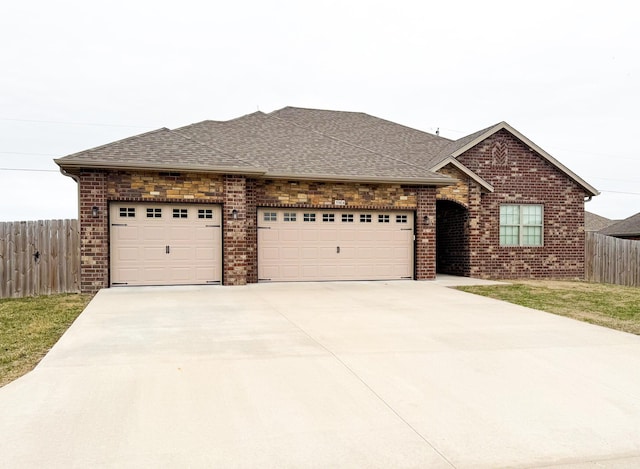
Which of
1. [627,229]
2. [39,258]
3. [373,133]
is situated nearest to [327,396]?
[39,258]

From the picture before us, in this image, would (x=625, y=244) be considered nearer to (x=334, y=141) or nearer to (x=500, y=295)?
(x=500, y=295)

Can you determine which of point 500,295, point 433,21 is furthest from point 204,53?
point 500,295

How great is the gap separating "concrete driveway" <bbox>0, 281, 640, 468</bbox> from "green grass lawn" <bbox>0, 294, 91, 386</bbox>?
0.33 meters

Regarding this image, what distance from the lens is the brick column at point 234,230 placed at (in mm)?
13883

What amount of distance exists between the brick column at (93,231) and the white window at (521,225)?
1381 cm

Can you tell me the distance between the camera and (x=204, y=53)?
20.4 metres

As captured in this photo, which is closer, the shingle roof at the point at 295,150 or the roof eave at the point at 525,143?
the shingle roof at the point at 295,150

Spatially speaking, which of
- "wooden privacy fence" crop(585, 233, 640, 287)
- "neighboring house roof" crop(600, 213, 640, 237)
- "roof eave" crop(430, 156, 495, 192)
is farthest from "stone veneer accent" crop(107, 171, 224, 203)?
"neighboring house roof" crop(600, 213, 640, 237)

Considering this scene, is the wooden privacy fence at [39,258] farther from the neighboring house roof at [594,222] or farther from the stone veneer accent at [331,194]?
the neighboring house roof at [594,222]

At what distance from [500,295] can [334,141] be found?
27.5 feet

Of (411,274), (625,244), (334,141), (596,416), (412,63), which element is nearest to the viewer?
(596,416)

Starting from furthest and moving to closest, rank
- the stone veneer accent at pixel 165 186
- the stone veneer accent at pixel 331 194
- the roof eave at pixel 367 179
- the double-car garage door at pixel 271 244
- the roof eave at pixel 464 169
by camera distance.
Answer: the roof eave at pixel 464 169 → the stone veneer accent at pixel 331 194 → the roof eave at pixel 367 179 → the double-car garage door at pixel 271 244 → the stone veneer accent at pixel 165 186

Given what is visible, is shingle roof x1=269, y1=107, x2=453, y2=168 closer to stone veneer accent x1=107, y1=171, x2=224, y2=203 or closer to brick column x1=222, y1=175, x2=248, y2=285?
brick column x1=222, y1=175, x2=248, y2=285

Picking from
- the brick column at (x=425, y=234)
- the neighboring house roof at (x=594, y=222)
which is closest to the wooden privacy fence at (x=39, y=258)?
the brick column at (x=425, y=234)
